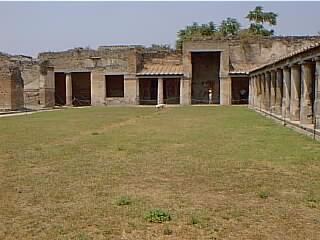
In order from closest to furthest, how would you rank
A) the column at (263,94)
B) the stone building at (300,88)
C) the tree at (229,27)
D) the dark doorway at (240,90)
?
the stone building at (300,88) < the column at (263,94) < the dark doorway at (240,90) < the tree at (229,27)

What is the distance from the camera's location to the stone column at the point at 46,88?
3819 centimetres

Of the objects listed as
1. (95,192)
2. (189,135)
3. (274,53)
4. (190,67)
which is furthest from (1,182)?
(274,53)

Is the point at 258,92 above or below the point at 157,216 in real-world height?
above

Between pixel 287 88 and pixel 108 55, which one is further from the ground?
pixel 108 55

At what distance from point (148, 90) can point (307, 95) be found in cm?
2867

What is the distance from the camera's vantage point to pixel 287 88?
1942 cm

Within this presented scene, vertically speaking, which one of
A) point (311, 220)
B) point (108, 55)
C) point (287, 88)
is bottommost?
point (311, 220)

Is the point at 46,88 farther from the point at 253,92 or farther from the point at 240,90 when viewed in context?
the point at 240,90

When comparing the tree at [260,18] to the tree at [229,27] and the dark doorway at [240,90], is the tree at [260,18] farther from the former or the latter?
the dark doorway at [240,90]

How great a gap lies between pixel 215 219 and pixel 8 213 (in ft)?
7.43

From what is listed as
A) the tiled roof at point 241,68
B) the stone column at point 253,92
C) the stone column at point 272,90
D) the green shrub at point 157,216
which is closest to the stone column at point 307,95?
the stone column at point 272,90

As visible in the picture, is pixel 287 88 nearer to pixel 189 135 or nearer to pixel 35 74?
pixel 189 135

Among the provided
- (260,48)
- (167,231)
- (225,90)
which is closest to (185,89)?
(225,90)

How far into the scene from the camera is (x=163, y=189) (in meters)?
6.67
